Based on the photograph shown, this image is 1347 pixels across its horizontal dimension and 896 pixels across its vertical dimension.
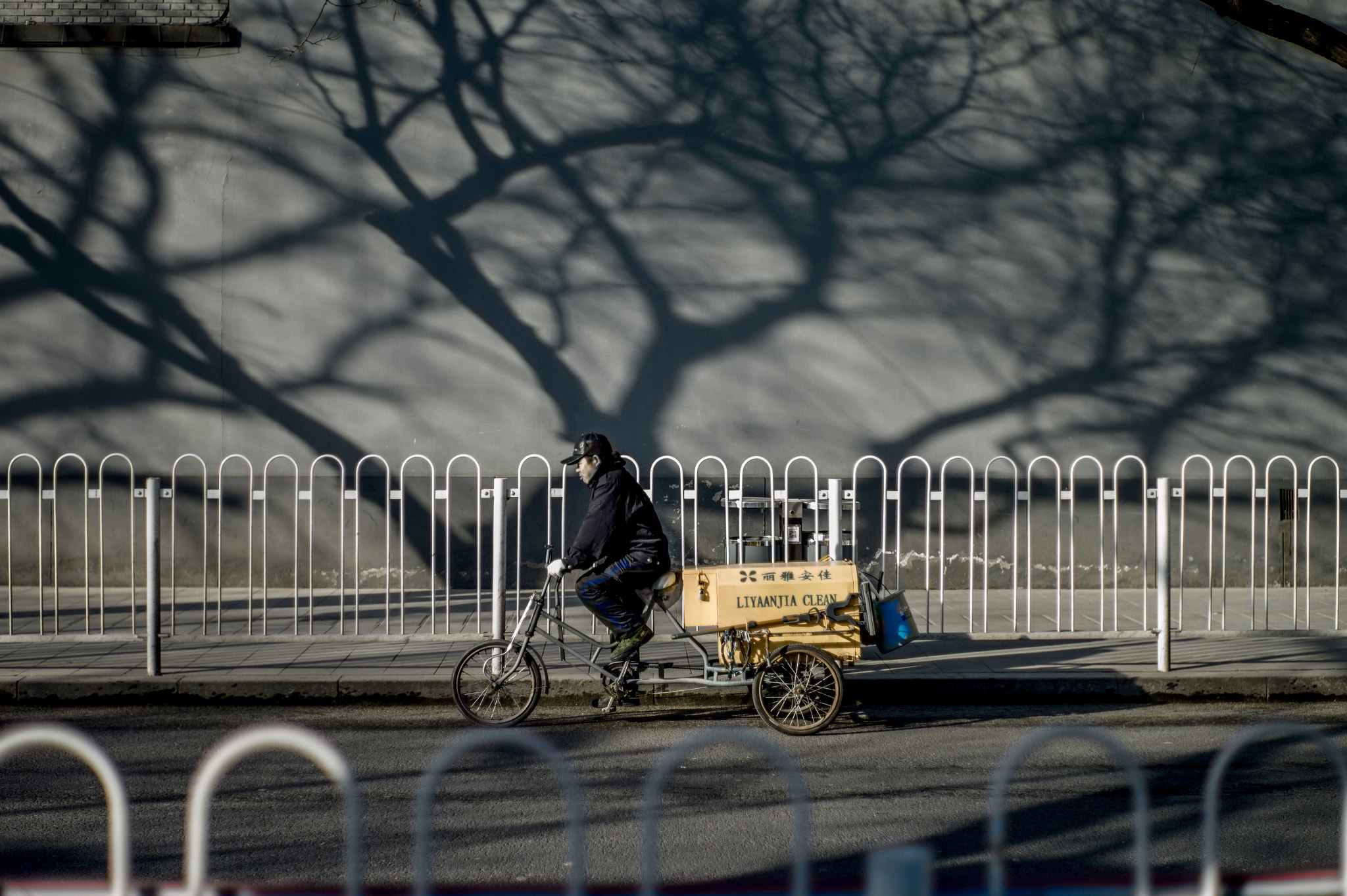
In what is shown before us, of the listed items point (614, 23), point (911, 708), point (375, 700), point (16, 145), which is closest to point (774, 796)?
point (911, 708)

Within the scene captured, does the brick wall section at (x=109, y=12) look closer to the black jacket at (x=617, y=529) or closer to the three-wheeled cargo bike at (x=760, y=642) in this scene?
the black jacket at (x=617, y=529)

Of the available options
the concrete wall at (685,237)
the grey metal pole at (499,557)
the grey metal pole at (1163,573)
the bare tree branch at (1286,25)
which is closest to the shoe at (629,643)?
the grey metal pole at (499,557)

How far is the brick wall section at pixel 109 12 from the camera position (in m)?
13.2

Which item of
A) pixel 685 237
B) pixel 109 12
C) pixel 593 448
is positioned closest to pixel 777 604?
pixel 593 448

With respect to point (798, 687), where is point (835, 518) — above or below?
above

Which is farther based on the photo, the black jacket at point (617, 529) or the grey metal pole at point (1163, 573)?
the grey metal pole at point (1163, 573)

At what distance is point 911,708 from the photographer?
7984 millimetres

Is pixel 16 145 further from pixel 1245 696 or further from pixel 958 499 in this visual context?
pixel 1245 696

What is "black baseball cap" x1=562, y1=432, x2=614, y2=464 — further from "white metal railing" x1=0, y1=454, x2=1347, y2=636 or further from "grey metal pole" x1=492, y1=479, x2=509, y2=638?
"white metal railing" x1=0, y1=454, x2=1347, y2=636

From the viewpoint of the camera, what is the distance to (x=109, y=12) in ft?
43.4

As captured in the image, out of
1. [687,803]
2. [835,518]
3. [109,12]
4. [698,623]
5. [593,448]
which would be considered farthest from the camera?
[109,12]

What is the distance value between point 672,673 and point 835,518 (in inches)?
82.5

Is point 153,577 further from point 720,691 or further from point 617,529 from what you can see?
point 720,691

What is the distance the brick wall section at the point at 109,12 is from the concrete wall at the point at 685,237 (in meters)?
0.49
